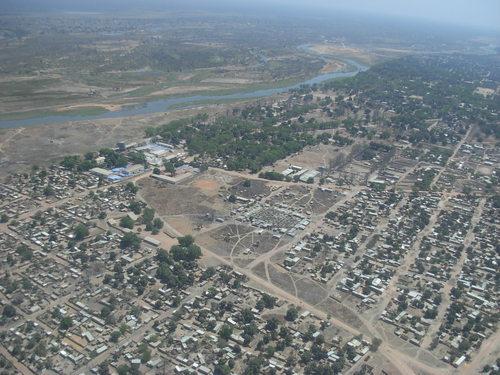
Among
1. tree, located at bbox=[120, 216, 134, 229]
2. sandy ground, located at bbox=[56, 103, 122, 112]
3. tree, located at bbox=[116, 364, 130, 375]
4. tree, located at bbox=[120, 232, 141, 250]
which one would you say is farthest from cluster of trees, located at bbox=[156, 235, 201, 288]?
sandy ground, located at bbox=[56, 103, 122, 112]

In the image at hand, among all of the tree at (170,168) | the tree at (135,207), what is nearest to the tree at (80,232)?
the tree at (135,207)

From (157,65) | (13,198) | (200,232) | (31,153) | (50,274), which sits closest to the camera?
(50,274)

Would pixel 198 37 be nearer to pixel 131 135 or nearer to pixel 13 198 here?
pixel 131 135

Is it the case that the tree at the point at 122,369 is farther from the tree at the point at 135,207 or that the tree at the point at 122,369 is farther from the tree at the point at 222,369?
the tree at the point at 135,207

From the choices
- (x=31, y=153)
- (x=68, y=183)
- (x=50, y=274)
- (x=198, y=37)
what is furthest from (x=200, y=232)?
(x=198, y=37)

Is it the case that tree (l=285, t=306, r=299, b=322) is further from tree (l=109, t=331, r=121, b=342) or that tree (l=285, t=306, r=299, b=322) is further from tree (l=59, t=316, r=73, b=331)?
tree (l=59, t=316, r=73, b=331)

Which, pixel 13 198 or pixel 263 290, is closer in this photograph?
pixel 263 290

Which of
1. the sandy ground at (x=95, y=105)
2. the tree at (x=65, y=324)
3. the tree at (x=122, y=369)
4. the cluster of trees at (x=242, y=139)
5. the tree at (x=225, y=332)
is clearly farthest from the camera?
the sandy ground at (x=95, y=105)

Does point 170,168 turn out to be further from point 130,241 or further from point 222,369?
point 222,369

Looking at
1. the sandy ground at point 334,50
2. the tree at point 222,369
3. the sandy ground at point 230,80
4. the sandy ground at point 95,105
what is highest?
the sandy ground at point 334,50
